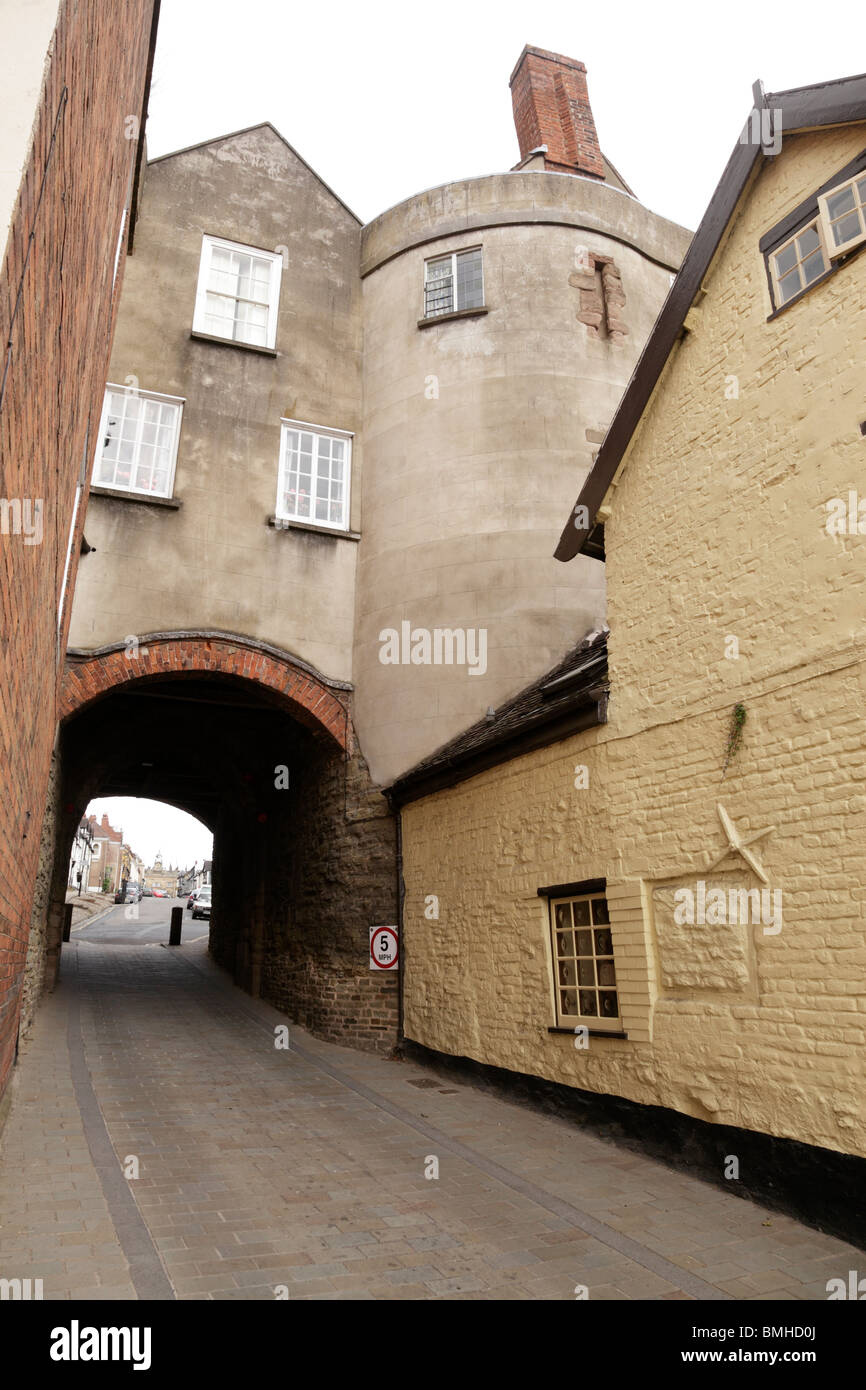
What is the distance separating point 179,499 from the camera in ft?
39.6

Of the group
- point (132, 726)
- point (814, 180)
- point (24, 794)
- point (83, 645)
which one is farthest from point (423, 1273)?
point (132, 726)

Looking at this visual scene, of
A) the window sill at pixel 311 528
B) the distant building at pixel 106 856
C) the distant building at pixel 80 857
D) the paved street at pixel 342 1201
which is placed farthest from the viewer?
the distant building at pixel 106 856

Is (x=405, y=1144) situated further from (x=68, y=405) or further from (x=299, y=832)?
(x=299, y=832)

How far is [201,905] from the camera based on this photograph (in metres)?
41.4

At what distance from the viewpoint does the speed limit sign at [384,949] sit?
11.1m

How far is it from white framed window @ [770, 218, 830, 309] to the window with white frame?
506 cm

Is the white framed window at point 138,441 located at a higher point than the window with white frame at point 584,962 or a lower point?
higher

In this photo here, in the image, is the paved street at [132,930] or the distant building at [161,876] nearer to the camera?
the paved street at [132,930]

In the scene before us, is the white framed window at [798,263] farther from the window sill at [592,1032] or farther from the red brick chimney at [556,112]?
the red brick chimney at [556,112]

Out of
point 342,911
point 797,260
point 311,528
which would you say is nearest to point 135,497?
point 311,528

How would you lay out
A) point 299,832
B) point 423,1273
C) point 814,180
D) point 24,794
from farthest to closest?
1. point 299,832
2. point 814,180
3. point 24,794
4. point 423,1273

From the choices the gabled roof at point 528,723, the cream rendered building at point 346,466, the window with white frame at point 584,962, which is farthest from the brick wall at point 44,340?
the cream rendered building at point 346,466

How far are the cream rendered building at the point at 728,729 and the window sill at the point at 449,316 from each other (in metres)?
5.87

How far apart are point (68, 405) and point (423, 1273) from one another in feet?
16.3
